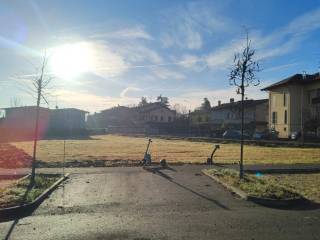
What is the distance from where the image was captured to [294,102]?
73.4 metres

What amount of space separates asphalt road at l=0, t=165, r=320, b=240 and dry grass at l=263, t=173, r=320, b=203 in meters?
2.24

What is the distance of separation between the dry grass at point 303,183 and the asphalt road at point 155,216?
2243 millimetres

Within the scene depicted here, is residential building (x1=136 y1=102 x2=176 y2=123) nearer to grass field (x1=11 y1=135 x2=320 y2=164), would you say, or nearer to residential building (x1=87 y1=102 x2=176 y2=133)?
residential building (x1=87 y1=102 x2=176 y2=133)

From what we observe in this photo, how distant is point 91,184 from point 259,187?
5.75 meters

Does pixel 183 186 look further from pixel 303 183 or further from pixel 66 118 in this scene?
pixel 66 118

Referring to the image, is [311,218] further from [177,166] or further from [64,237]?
[177,166]

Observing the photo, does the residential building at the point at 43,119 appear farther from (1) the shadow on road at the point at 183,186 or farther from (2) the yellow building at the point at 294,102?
(1) the shadow on road at the point at 183,186

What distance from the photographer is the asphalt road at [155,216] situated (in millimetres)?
9227

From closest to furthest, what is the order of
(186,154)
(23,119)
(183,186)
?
(183,186), (186,154), (23,119)

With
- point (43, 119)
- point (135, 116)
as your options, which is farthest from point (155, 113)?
point (43, 119)

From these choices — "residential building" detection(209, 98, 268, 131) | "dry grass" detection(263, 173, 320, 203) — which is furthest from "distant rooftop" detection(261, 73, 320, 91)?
"dry grass" detection(263, 173, 320, 203)

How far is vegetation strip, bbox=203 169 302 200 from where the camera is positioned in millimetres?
12860

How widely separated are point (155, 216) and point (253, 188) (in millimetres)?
4262

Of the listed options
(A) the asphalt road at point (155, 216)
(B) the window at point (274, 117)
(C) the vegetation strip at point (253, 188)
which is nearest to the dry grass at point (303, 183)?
(C) the vegetation strip at point (253, 188)
